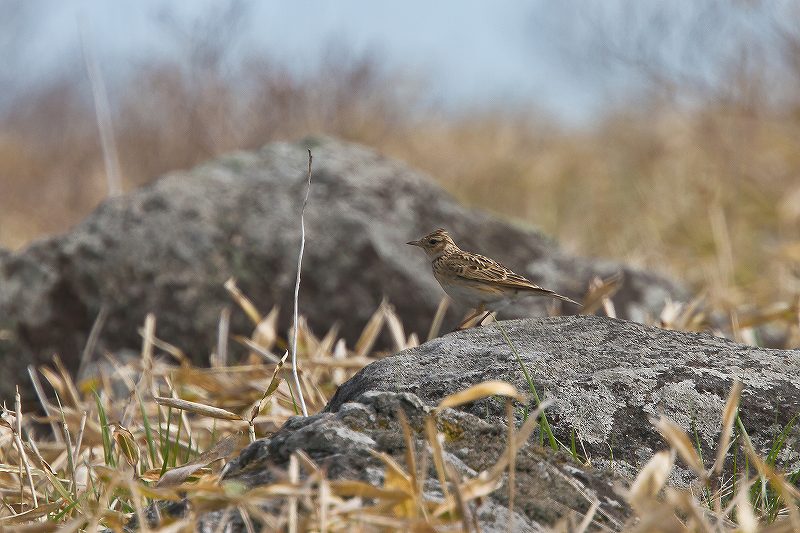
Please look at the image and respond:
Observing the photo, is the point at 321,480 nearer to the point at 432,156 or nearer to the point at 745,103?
the point at 745,103

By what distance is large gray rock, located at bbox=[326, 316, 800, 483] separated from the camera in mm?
2689

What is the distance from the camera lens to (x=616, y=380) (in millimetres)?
2779

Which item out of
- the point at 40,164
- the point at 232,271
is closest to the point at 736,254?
the point at 232,271

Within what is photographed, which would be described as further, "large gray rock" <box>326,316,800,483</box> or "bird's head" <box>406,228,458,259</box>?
"bird's head" <box>406,228,458,259</box>

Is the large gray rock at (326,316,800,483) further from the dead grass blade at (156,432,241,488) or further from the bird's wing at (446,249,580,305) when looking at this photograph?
the bird's wing at (446,249,580,305)

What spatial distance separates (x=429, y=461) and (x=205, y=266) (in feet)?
11.7

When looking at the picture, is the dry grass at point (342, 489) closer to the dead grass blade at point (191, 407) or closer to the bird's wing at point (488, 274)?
the dead grass blade at point (191, 407)

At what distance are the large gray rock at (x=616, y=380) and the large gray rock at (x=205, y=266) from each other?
8.81 ft

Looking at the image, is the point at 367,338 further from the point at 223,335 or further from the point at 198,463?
the point at 198,463

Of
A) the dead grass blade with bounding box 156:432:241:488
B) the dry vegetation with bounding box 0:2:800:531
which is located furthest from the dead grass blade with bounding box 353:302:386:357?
the dead grass blade with bounding box 156:432:241:488

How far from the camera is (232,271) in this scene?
5648 millimetres

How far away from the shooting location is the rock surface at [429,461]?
2162 millimetres

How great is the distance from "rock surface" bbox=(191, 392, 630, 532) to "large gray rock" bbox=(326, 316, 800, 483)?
0.69ft

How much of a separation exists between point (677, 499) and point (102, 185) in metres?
11.1
